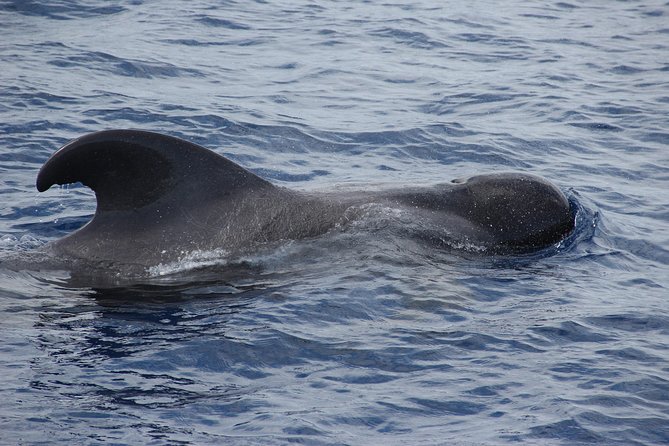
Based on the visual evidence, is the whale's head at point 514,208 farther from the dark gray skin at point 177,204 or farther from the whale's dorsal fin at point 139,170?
the whale's dorsal fin at point 139,170

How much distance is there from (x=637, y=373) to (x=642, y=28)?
21.0 meters

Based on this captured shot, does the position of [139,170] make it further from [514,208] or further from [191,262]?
[514,208]

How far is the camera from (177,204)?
1038 centimetres

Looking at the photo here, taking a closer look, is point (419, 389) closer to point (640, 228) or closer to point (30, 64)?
point (640, 228)

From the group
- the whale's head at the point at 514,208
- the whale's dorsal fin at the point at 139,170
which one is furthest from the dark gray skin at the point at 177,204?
the whale's head at the point at 514,208

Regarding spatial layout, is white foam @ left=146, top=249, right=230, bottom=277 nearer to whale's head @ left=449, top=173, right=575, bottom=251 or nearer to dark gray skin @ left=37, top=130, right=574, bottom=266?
dark gray skin @ left=37, top=130, right=574, bottom=266

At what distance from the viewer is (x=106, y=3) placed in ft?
86.1

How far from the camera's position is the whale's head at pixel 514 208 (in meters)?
11.7

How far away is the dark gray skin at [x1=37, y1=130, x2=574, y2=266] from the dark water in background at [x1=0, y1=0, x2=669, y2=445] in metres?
0.30

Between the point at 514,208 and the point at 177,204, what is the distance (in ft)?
13.1

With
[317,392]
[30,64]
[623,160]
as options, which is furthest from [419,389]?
[30,64]

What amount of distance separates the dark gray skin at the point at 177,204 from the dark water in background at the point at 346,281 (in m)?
0.30

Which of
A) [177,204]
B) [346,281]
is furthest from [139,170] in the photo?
[346,281]

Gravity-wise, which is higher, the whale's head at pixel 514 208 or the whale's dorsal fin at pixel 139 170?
the whale's dorsal fin at pixel 139 170
